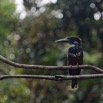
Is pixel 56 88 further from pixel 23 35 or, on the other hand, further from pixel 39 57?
pixel 23 35

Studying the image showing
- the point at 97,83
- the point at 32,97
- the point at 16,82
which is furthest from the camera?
the point at 32,97

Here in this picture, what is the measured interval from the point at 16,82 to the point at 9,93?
20 centimetres

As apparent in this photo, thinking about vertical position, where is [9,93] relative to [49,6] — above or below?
below

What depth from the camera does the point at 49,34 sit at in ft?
24.3

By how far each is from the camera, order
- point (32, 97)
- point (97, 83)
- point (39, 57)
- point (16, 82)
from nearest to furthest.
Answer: point (16, 82) < point (97, 83) < point (32, 97) < point (39, 57)

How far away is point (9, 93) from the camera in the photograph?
5.73 metres

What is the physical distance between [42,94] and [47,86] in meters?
0.21

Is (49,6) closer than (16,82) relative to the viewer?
No

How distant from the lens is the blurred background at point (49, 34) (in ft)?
21.8

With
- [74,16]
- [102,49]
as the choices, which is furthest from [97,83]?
[74,16]

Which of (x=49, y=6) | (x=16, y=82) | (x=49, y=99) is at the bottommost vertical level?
(x=49, y=99)

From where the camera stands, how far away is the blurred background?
664 cm

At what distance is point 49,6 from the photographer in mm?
7387

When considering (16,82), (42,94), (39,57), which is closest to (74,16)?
(39,57)
